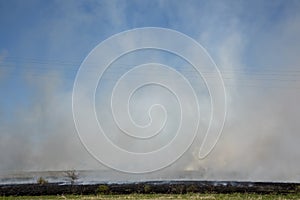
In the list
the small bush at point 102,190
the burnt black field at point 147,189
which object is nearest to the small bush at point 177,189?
the burnt black field at point 147,189

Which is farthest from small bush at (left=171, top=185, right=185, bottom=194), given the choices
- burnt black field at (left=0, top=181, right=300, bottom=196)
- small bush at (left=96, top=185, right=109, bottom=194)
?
small bush at (left=96, top=185, right=109, bottom=194)

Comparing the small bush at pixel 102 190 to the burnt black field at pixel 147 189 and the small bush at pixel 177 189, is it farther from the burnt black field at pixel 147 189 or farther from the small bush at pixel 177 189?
Answer: the small bush at pixel 177 189

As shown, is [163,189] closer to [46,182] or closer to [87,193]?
[87,193]

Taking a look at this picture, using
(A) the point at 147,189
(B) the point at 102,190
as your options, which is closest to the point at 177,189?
(A) the point at 147,189

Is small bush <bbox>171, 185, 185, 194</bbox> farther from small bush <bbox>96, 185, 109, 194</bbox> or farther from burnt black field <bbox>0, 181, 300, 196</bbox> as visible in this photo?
small bush <bbox>96, 185, 109, 194</bbox>

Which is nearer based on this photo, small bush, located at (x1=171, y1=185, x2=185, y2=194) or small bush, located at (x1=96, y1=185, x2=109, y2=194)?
small bush, located at (x1=171, y1=185, x2=185, y2=194)

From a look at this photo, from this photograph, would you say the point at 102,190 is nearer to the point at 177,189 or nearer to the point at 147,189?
the point at 147,189

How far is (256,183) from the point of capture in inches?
1176

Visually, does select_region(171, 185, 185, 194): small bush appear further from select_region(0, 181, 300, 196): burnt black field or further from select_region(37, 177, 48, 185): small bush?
select_region(37, 177, 48, 185): small bush

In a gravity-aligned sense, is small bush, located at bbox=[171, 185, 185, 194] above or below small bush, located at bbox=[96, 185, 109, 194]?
above

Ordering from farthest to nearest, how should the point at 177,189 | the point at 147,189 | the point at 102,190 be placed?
1. the point at 147,189
2. the point at 102,190
3. the point at 177,189

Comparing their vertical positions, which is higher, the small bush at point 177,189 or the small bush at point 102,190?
the small bush at point 177,189

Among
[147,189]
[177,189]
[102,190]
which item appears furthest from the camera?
[147,189]

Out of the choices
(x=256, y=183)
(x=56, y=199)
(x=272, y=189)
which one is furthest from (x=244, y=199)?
(x=56, y=199)
